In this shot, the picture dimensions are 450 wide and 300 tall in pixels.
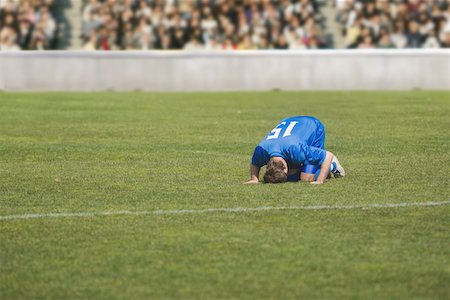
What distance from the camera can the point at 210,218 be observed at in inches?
402

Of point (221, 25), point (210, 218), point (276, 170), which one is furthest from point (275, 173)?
point (221, 25)

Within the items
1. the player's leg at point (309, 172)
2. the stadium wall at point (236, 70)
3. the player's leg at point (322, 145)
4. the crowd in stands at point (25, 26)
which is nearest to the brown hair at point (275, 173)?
the player's leg at point (309, 172)

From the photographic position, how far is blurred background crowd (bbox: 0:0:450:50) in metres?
30.4

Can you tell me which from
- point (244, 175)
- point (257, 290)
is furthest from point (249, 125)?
point (257, 290)

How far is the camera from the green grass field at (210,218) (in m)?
7.98

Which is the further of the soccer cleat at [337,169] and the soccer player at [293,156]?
the soccer cleat at [337,169]

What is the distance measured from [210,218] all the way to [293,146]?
2.00 metres

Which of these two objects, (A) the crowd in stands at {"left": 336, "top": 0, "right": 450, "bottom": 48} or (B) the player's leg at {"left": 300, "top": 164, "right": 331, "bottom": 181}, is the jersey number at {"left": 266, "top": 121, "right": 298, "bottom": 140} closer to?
(B) the player's leg at {"left": 300, "top": 164, "right": 331, "bottom": 181}

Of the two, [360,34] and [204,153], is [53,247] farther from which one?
[360,34]

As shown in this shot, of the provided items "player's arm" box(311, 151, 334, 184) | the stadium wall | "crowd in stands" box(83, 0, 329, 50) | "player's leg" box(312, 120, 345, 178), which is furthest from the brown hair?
"crowd in stands" box(83, 0, 329, 50)

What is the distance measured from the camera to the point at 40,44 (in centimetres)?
3050

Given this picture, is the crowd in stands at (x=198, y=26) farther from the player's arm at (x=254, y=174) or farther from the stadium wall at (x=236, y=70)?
the player's arm at (x=254, y=174)

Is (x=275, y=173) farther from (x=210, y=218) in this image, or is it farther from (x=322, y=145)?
(x=210, y=218)

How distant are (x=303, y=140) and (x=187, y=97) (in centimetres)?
1396
